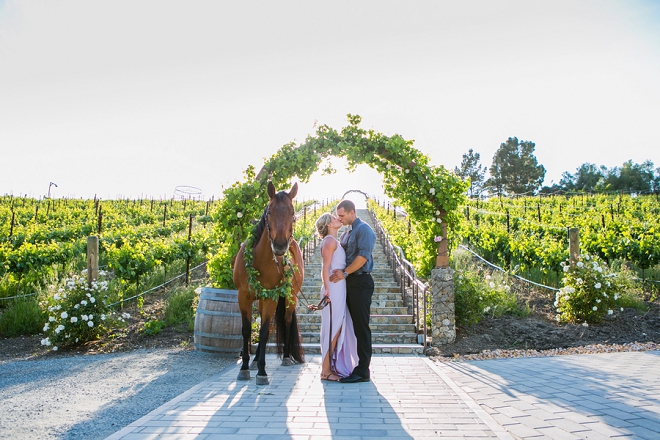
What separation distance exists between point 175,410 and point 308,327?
5.41 meters

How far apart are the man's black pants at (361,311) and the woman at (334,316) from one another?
0.31 ft

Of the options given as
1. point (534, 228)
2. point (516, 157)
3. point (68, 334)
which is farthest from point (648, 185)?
point (68, 334)

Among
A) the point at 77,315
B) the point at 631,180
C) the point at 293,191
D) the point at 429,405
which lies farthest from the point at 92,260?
the point at 631,180

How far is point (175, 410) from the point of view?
4738mm

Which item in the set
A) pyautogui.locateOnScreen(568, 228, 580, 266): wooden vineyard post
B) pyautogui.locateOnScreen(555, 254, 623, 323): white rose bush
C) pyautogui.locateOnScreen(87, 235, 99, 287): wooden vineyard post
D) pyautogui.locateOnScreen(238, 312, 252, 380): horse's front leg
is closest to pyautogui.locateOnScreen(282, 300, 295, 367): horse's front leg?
pyautogui.locateOnScreen(238, 312, 252, 380): horse's front leg

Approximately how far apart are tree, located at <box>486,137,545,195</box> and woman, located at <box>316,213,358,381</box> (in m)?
61.0

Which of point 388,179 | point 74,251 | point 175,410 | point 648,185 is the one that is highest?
point 648,185

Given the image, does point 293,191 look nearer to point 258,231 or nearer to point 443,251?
point 258,231

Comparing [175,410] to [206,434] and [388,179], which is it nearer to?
[206,434]

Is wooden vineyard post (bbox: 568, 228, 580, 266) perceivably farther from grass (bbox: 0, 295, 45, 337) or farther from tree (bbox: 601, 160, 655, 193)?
tree (bbox: 601, 160, 655, 193)

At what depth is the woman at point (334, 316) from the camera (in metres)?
6.20

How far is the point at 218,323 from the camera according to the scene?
25.5 feet

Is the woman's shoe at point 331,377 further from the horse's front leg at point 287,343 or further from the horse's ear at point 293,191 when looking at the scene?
the horse's ear at point 293,191

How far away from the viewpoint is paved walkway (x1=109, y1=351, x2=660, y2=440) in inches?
161
